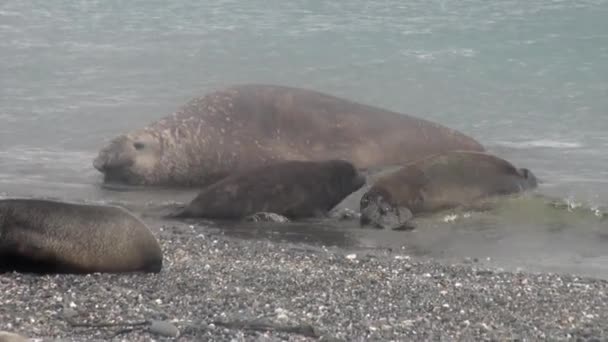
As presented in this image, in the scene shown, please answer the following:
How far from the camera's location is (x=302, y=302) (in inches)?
291

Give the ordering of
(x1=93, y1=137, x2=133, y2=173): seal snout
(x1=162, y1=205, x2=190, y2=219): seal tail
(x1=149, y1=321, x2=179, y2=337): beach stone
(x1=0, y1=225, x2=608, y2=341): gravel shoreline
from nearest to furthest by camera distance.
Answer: (x1=149, y1=321, x2=179, y2=337): beach stone
(x1=0, y1=225, x2=608, y2=341): gravel shoreline
(x1=162, y1=205, x2=190, y2=219): seal tail
(x1=93, y1=137, x2=133, y2=173): seal snout

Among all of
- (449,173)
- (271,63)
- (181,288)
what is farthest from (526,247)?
(271,63)

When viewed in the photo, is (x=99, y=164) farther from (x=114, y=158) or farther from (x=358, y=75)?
(x=358, y=75)

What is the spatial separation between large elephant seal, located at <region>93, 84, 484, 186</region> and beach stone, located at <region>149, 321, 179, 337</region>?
5825 mm

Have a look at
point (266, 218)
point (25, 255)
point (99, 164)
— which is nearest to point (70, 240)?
point (25, 255)

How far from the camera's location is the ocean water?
11516mm

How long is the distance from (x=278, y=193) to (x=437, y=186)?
1.45 meters

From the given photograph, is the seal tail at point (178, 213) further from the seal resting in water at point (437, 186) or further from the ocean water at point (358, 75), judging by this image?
the seal resting in water at point (437, 186)

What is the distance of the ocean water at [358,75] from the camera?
37.8ft

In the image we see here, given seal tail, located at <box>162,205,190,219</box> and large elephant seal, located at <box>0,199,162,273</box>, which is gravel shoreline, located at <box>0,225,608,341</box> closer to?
large elephant seal, located at <box>0,199,162,273</box>

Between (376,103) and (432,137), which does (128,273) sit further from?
(376,103)

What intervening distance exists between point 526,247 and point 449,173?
5.49 feet

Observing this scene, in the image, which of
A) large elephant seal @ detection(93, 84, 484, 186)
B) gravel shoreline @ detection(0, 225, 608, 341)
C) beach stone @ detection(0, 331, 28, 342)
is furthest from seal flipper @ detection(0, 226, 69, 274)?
large elephant seal @ detection(93, 84, 484, 186)

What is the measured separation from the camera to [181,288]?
7656 mm
